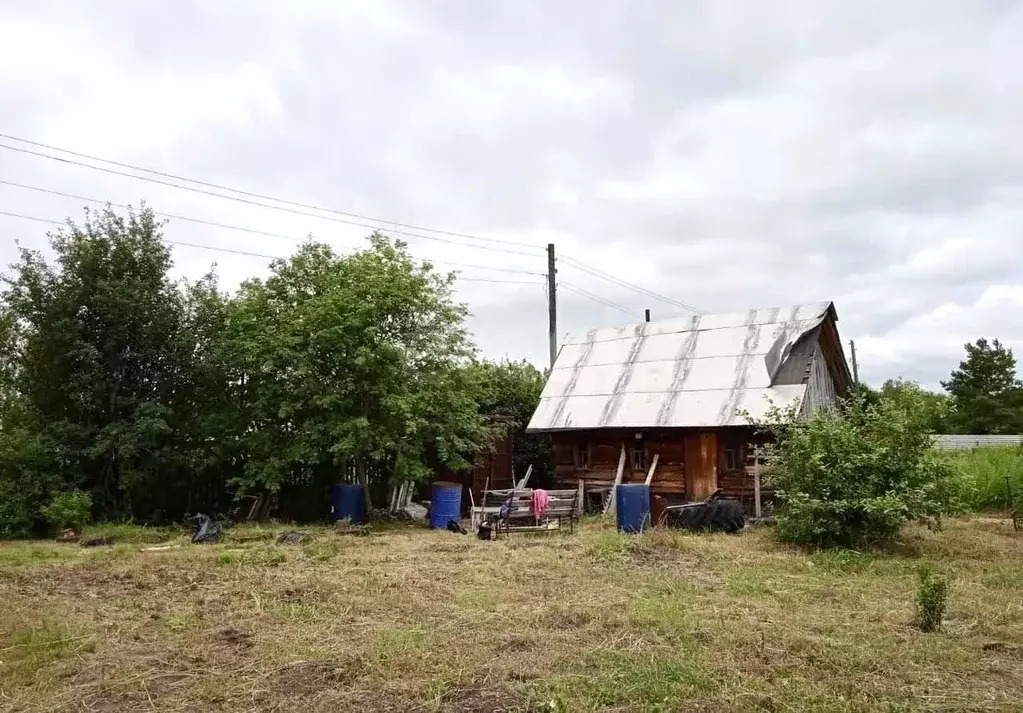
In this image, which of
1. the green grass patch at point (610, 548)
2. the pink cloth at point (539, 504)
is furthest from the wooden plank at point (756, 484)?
the pink cloth at point (539, 504)

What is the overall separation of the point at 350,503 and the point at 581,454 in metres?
6.10

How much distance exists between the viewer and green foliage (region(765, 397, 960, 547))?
10758mm

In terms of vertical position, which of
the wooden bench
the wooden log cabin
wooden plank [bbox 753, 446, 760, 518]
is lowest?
the wooden bench

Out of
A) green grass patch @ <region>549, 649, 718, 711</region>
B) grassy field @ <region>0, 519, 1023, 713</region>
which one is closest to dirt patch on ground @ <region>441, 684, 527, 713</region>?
grassy field @ <region>0, 519, 1023, 713</region>

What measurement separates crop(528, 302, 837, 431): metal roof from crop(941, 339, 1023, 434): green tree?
97.7ft

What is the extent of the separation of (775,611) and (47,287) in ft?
49.6

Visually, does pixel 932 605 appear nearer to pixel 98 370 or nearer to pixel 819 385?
pixel 819 385

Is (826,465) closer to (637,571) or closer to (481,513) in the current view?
(637,571)

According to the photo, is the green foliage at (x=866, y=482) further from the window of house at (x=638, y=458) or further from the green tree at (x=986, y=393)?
the green tree at (x=986, y=393)

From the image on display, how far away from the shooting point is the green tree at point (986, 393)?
137 ft

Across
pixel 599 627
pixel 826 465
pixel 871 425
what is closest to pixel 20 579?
pixel 599 627

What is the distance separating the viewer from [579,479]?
1888cm

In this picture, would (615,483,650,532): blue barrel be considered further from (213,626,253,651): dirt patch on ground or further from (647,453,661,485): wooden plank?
(213,626,253,651): dirt patch on ground

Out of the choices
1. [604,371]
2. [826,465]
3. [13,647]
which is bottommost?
[13,647]
